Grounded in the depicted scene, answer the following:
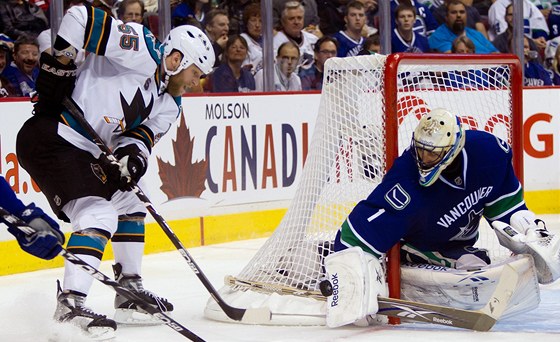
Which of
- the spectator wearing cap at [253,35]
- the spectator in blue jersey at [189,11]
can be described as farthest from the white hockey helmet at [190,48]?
the spectator wearing cap at [253,35]

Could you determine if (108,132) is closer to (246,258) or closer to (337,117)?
(337,117)

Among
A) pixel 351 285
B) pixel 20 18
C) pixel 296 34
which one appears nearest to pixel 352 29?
pixel 296 34

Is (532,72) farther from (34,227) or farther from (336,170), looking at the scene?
(34,227)

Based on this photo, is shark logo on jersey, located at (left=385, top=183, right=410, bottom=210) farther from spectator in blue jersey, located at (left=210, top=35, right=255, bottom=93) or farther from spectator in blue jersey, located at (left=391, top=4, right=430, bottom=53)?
spectator in blue jersey, located at (left=391, top=4, right=430, bottom=53)

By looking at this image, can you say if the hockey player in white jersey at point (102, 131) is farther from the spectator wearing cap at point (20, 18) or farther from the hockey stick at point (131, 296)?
the spectator wearing cap at point (20, 18)

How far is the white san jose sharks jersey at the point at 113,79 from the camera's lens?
3820 millimetres

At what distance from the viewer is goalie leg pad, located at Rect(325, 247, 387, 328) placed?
145 inches

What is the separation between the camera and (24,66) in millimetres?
5535

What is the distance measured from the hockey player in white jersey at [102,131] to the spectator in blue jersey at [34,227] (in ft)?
1.45

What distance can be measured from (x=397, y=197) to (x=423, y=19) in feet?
13.8

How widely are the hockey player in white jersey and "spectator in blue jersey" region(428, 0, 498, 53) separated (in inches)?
156

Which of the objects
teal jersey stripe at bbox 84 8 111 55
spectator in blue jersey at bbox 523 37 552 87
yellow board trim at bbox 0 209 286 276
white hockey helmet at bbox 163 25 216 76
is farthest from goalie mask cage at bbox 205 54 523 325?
spectator in blue jersey at bbox 523 37 552 87

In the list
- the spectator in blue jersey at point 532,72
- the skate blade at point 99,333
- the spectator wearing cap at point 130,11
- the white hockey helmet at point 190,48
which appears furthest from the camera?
the spectator in blue jersey at point 532,72

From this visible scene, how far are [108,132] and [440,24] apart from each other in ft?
14.2
